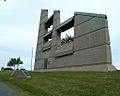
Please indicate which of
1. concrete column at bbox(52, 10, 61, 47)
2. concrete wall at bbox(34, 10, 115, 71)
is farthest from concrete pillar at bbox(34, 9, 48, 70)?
concrete wall at bbox(34, 10, 115, 71)

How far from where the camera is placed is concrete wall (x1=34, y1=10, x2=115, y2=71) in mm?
36719

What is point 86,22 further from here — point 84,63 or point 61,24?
point 61,24

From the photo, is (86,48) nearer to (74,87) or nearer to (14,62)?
(74,87)

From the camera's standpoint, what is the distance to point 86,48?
41031mm

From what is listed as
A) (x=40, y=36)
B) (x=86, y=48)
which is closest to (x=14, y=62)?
(x=40, y=36)

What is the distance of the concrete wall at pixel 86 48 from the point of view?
36719mm

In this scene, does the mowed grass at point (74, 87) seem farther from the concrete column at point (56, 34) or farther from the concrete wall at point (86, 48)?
the concrete column at point (56, 34)

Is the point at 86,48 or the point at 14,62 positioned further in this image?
the point at 14,62

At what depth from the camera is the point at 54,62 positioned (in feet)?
183

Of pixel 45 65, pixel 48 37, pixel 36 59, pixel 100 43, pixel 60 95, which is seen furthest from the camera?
pixel 36 59

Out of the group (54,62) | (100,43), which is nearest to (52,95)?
(100,43)

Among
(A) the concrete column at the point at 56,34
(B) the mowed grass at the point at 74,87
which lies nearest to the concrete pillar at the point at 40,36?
(A) the concrete column at the point at 56,34

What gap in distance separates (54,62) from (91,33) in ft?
58.5

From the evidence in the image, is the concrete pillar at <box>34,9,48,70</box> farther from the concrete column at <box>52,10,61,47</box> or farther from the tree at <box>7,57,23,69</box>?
the tree at <box>7,57,23,69</box>
